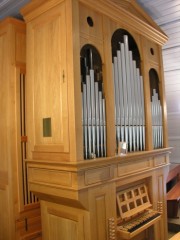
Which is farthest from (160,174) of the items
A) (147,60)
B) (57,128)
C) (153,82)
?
(57,128)

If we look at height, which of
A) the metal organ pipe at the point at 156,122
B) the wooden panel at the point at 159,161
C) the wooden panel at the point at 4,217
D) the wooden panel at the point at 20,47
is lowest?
the wooden panel at the point at 4,217

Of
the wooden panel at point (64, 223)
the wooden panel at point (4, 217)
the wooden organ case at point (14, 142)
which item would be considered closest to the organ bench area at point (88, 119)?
the wooden panel at point (64, 223)

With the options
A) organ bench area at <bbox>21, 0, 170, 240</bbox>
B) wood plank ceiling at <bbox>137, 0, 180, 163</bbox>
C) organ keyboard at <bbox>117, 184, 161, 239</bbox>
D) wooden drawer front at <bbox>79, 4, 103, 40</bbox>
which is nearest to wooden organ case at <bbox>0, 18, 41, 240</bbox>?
organ bench area at <bbox>21, 0, 170, 240</bbox>

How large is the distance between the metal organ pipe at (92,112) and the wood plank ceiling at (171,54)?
5.11ft

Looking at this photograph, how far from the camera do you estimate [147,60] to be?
383cm

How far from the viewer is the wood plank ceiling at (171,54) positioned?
12.4ft

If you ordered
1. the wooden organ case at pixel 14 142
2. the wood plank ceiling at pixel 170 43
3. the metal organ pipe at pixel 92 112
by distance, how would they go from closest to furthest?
the metal organ pipe at pixel 92 112 < the wooden organ case at pixel 14 142 < the wood plank ceiling at pixel 170 43

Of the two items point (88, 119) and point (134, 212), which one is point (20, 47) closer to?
point (88, 119)

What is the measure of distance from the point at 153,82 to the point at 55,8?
1.97 metres

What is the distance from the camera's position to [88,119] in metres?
2.76

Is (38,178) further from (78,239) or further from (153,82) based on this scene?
(153,82)

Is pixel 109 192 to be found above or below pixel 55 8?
below

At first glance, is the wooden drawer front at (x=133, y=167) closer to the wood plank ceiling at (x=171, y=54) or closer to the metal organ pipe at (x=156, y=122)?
the metal organ pipe at (x=156, y=122)

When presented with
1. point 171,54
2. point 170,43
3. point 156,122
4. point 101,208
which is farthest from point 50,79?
point 171,54
